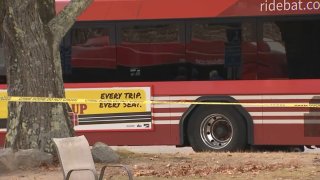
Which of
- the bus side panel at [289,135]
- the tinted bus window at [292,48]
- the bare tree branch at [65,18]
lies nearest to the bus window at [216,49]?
the tinted bus window at [292,48]

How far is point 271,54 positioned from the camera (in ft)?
39.8

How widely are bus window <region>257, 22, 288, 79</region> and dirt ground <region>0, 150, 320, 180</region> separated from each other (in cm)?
174

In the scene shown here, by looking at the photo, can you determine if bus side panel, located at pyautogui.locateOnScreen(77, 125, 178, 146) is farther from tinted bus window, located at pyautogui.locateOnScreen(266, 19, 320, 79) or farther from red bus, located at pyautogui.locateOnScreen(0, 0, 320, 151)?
tinted bus window, located at pyautogui.locateOnScreen(266, 19, 320, 79)

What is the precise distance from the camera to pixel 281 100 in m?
11.9

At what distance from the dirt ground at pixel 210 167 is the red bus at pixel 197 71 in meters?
1.18

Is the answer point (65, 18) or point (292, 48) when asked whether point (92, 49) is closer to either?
point (65, 18)

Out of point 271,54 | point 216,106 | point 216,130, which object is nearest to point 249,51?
point 271,54

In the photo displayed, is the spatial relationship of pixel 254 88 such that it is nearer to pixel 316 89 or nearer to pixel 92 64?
pixel 316 89

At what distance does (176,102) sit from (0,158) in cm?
402

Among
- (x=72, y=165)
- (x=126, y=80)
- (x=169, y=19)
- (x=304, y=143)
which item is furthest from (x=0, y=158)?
(x=304, y=143)

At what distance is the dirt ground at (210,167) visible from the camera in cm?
885

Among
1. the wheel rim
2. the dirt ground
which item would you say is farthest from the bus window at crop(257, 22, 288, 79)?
the dirt ground

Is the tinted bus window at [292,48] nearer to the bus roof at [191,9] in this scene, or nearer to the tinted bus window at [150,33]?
the bus roof at [191,9]

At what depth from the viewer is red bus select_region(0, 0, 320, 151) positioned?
12.0 m
